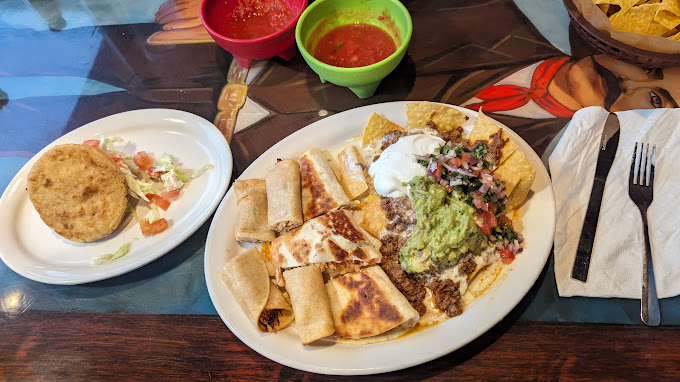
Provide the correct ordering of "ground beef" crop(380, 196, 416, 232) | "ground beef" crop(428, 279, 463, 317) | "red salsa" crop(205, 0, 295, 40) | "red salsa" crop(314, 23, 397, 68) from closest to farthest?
1. "ground beef" crop(428, 279, 463, 317)
2. "ground beef" crop(380, 196, 416, 232)
3. "red salsa" crop(314, 23, 397, 68)
4. "red salsa" crop(205, 0, 295, 40)

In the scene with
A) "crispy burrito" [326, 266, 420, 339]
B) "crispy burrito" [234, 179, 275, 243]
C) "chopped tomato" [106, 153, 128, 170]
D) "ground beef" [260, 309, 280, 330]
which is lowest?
"crispy burrito" [326, 266, 420, 339]

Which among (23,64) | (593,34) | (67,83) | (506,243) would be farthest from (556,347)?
(23,64)

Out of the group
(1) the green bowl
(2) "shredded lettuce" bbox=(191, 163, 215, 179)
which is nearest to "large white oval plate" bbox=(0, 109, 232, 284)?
(2) "shredded lettuce" bbox=(191, 163, 215, 179)

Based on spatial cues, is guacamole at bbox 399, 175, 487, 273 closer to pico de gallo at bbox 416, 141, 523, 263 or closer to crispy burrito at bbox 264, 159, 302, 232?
pico de gallo at bbox 416, 141, 523, 263

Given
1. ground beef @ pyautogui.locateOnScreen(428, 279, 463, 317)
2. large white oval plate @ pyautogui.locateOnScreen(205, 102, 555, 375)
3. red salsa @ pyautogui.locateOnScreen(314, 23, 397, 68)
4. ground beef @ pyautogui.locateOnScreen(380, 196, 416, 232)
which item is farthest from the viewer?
red salsa @ pyautogui.locateOnScreen(314, 23, 397, 68)

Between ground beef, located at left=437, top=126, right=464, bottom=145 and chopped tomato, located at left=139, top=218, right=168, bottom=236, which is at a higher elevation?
chopped tomato, located at left=139, top=218, right=168, bottom=236

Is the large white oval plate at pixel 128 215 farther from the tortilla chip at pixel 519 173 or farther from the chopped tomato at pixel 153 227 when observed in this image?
the tortilla chip at pixel 519 173

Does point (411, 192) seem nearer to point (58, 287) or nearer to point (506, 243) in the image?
point (506, 243)

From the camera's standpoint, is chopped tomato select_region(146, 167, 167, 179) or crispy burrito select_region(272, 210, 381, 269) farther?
chopped tomato select_region(146, 167, 167, 179)
